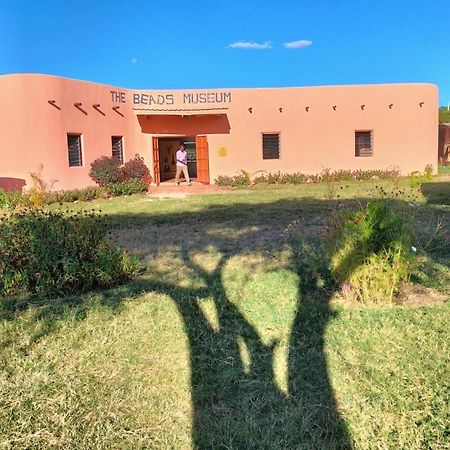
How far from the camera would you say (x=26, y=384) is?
298cm

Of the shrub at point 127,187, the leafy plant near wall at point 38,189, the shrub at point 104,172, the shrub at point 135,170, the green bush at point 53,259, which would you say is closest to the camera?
the green bush at point 53,259

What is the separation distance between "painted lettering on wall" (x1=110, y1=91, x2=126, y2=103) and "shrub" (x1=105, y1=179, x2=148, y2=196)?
2870mm

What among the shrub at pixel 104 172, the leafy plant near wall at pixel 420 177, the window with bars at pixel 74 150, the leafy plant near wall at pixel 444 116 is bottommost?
the leafy plant near wall at pixel 420 177

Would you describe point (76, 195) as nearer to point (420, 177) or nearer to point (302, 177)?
point (302, 177)

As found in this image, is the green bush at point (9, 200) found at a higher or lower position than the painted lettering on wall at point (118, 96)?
lower

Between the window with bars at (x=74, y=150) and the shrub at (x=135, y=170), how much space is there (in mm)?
1496

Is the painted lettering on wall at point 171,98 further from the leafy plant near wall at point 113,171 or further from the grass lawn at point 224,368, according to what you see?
the grass lawn at point 224,368

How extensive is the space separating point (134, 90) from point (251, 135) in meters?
4.45

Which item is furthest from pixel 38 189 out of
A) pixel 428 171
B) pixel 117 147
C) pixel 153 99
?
pixel 428 171

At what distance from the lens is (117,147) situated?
55.9 ft

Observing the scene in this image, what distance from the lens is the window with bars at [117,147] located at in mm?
16797

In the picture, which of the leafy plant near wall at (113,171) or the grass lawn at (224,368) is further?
the leafy plant near wall at (113,171)

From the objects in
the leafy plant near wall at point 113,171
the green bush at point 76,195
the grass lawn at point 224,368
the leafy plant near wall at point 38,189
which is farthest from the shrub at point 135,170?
the grass lawn at point 224,368

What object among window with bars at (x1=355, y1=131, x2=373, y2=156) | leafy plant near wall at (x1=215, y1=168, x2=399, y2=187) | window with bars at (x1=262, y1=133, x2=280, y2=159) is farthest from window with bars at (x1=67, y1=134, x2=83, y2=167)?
window with bars at (x1=355, y1=131, x2=373, y2=156)
